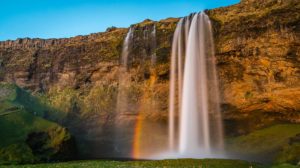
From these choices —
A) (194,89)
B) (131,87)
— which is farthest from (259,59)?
(131,87)

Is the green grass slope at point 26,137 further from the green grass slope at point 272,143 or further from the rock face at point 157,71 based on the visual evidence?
the green grass slope at point 272,143

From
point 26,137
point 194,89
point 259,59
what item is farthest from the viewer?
point 194,89

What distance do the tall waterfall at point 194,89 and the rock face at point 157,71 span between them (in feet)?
5.35

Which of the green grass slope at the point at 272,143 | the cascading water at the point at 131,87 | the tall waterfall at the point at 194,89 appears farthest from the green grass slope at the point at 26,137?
the green grass slope at the point at 272,143

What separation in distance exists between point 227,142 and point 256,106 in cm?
724

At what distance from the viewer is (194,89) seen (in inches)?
→ 2302

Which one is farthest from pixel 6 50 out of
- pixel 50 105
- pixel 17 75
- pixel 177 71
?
pixel 177 71

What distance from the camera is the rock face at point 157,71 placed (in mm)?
53750

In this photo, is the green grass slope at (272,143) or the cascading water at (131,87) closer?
the green grass slope at (272,143)

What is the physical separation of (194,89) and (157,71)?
→ 27.5 feet

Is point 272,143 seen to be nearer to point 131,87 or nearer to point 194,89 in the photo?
point 194,89

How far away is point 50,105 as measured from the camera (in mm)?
77438

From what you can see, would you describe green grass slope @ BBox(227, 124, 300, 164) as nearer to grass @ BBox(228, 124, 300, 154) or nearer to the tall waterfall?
grass @ BBox(228, 124, 300, 154)

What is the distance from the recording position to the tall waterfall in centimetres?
5606
